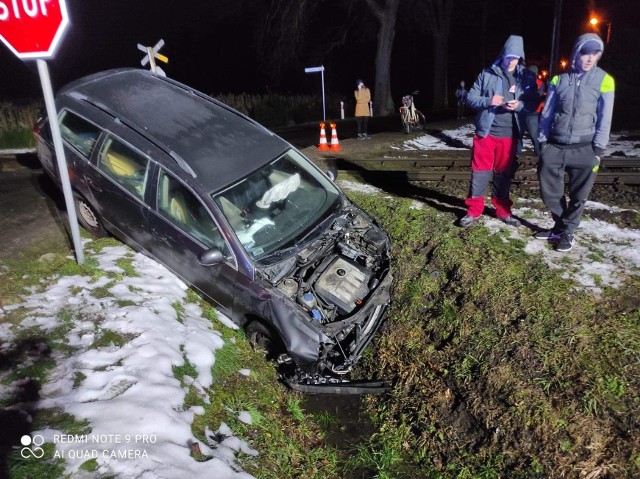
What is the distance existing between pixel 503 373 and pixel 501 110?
3050 millimetres

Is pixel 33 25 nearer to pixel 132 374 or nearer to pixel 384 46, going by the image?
pixel 132 374

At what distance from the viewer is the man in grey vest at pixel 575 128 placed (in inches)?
181

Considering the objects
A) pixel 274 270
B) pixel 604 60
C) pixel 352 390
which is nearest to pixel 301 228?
pixel 274 270

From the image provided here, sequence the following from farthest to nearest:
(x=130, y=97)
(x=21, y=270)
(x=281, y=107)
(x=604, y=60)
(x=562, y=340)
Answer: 1. (x=604, y=60)
2. (x=281, y=107)
3. (x=130, y=97)
4. (x=21, y=270)
5. (x=562, y=340)

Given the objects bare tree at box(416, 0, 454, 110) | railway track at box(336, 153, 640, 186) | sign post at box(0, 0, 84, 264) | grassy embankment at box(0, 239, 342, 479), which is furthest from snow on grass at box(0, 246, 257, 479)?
bare tree at box(416, 0, 454, 110)

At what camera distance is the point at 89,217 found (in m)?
5.66

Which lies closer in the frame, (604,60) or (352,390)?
(352,390)

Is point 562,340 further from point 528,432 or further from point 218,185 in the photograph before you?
point 218,185

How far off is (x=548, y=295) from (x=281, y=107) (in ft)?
53.9

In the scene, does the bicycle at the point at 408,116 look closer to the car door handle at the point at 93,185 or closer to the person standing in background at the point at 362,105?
the person standing in background at the point at 362,105

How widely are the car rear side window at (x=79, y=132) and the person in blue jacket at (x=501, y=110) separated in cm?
438

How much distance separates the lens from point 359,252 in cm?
490

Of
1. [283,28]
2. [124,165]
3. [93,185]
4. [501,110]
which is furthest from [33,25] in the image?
[283,28]

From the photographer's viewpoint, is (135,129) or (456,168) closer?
(135,129)
